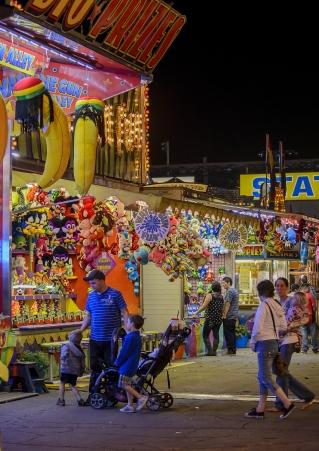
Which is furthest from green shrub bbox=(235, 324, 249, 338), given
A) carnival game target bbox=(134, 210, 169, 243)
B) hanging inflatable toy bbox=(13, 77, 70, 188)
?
hanging inflatable toy bbox=(13, 77, 70, 188)

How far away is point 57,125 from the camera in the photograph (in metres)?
11.7

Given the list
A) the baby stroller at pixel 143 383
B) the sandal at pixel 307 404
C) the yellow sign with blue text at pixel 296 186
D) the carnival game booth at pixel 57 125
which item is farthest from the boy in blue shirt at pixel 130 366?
the yellow sign with blue text at pixel 296 186

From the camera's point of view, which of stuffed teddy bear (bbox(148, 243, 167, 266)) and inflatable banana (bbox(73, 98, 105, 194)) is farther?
stuffed teddy bear (bbox(148, 243, 167, 266))

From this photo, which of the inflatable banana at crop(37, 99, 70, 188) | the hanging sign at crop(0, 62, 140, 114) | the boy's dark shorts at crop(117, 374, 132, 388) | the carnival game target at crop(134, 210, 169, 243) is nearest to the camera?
the boy's dark shorts at crop(117, 374, 132, 388)

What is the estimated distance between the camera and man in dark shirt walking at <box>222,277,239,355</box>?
19125mm

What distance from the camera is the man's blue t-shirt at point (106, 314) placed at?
11.7 m

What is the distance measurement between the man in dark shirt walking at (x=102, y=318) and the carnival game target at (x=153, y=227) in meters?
3.89

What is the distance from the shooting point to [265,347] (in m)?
10.4

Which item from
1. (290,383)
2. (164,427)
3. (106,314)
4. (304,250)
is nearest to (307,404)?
(290,383)

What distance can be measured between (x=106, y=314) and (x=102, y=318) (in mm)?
84

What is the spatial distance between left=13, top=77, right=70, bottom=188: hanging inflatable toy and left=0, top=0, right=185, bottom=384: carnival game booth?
0.01 m

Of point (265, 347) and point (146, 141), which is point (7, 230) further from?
point (146, 141)

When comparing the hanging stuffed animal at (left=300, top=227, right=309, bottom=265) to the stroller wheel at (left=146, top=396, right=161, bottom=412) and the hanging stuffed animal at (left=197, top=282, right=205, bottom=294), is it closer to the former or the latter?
the hanging stuffed animal at (left=197, top=282, right=205, bottom=294)

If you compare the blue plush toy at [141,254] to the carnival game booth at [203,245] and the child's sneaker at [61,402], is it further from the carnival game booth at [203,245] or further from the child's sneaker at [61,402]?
the child's sneaker at [61,402]
